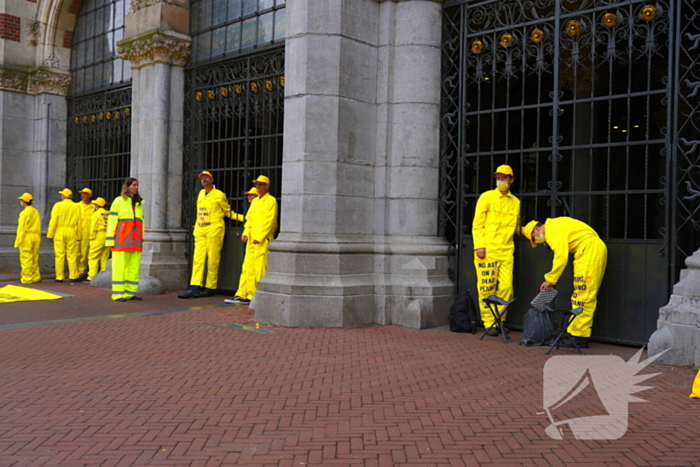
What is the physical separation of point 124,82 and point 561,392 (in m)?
12.8

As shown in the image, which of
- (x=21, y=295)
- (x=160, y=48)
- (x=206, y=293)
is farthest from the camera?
(x=160, y=48)

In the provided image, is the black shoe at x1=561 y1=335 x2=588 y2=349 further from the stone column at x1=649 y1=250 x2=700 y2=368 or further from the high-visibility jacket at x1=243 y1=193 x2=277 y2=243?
the high-visibility jacket at x1=243 y1=193 x2=277 y2=243

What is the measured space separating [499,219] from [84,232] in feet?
34.4

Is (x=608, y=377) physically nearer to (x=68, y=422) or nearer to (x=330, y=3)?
(x=68, y=422)

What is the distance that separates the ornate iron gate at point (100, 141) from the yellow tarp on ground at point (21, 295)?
12.5 ft

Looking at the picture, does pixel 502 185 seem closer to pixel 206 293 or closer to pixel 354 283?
pixel 354 283

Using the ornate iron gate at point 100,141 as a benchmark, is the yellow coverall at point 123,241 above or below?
below

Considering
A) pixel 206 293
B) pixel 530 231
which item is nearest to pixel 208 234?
pixel 206 293

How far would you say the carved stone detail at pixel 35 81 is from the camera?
16625 millimetres

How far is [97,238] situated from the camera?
14.7m

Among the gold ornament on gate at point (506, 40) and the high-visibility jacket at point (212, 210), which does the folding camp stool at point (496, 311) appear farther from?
the high-visibility jacket at point (212, 210)

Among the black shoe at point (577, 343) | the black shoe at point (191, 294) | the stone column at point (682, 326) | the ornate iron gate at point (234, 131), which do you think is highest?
the ornate iron gate at point (234, 131)

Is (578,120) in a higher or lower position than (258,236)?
higher

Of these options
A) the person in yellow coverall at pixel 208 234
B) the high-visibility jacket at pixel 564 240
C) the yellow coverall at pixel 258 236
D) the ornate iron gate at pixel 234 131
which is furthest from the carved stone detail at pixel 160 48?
the high-visibility jacket at pixel 564 240
